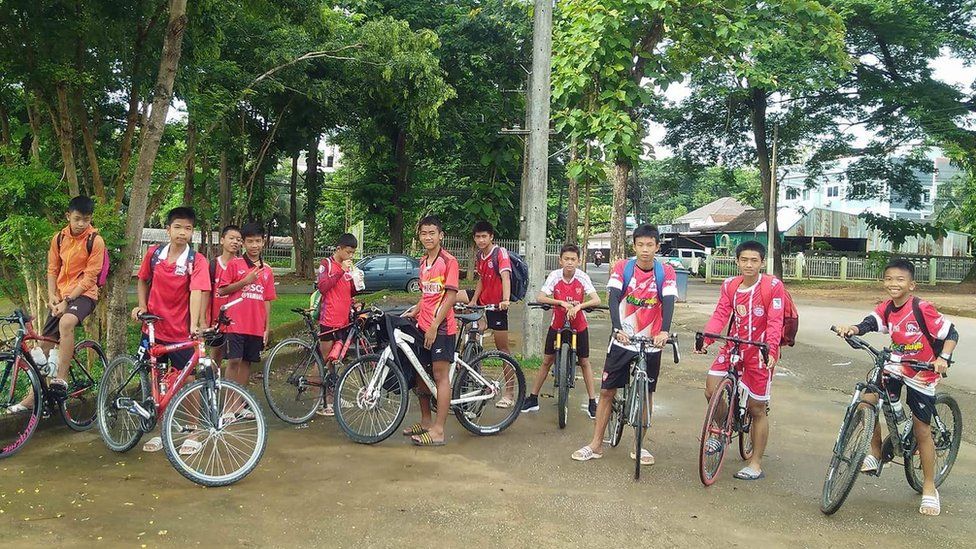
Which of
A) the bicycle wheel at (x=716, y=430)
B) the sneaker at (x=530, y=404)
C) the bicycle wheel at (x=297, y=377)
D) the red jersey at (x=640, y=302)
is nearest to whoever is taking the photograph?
the bicycle wheel at (x=716, y=430)

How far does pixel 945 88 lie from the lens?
2702 cm

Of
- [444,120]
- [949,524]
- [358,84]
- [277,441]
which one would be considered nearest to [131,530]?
[277,441]

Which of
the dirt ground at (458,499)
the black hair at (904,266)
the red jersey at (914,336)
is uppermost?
the black hair at (904,266)

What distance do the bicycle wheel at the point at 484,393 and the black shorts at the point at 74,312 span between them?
2887 millimetres

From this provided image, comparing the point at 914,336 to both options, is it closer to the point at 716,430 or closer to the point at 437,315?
the point at 716,430

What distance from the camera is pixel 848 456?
453cm

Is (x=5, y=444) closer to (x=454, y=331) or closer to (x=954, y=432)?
(x=454, y=331)

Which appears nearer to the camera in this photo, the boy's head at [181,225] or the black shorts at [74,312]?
the boy's head at [181,225]

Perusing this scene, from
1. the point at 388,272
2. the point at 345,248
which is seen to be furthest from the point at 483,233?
the point at 388,272

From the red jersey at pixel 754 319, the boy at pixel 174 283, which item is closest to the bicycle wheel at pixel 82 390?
the boy at pixel 174 283

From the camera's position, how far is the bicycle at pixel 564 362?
6.38 meters

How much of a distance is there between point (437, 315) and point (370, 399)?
2.78 feet

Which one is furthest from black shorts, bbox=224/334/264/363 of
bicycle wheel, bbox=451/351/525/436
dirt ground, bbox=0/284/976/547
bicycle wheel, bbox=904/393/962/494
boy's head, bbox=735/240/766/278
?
bicycle wheel, bbox=904/393/962/494

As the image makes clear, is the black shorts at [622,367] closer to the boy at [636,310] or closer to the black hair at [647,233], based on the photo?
the boy at [636,310]
